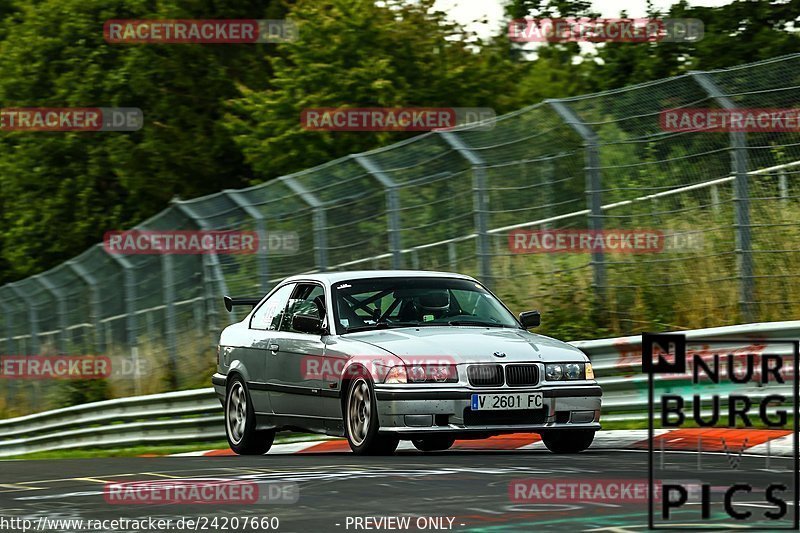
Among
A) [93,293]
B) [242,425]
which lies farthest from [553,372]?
[93,293]

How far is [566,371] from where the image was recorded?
11305 mm

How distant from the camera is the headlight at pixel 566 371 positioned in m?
11.2

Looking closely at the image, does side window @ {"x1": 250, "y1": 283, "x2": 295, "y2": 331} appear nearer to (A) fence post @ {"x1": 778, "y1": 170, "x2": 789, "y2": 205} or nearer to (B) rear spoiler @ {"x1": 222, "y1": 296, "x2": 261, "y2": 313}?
(B) rear spoiler @ {"x1": 222, "y1": 296, "x2": 261, "y2": 313}

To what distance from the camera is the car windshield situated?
12219 mm

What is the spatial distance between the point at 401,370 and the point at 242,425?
10.0 ft

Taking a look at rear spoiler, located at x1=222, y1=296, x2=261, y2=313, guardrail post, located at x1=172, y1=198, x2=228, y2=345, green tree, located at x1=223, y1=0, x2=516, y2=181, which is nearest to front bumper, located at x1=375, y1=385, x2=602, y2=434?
rear spoiler, located at x1=222, y1=296, x2=261, y2=313

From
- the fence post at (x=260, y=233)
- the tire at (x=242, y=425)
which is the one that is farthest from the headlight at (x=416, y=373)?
the fence post at (x=260, y=233)

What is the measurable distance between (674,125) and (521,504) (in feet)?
25.5

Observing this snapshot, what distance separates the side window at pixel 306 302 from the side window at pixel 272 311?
0.13 m

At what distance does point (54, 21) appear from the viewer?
4488 centimetres

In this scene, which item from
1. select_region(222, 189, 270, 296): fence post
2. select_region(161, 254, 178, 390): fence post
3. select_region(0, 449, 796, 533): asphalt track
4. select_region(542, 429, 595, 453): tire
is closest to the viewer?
select_region(0, 449, 796, 533): asphalt track

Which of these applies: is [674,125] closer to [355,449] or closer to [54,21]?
[355,449]

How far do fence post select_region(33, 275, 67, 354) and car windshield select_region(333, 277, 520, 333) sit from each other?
1593 centimetres

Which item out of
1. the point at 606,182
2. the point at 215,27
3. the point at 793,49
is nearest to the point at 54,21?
the point at 215,27
